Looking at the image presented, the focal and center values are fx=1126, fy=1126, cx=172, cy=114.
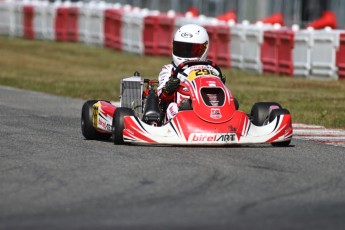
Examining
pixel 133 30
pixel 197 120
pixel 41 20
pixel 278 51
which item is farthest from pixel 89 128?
pixel 41 20

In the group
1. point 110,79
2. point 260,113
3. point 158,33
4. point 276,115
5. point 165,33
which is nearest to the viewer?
point 276,115

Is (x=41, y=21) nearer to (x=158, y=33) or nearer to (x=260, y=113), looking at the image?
(x=158, y=33)

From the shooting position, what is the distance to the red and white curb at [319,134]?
1293 cm

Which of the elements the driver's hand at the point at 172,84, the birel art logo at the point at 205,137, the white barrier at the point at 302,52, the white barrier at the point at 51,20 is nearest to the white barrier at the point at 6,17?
the white barrier at the point at 51,20

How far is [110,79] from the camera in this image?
23.9 meters

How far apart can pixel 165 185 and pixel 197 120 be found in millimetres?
2680

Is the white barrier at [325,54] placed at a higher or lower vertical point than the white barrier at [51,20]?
higher

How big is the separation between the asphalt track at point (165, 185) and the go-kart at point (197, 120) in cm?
14

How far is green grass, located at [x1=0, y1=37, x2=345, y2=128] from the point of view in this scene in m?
17.7

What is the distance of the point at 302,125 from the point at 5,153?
215 inches

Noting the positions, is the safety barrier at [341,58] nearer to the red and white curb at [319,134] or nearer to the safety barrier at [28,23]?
the red and white curb at [319,134]

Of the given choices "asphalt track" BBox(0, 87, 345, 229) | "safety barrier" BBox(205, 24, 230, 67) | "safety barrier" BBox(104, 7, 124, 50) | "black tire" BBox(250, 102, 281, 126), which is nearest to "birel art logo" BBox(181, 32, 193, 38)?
"black tire" BBox(250, 102, 281, 126)

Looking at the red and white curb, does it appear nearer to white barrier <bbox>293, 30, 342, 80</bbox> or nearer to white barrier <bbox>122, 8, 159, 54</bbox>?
white barrier <bbox>293, 30, 342, 80</bbox>

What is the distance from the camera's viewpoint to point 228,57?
85.6 ft
